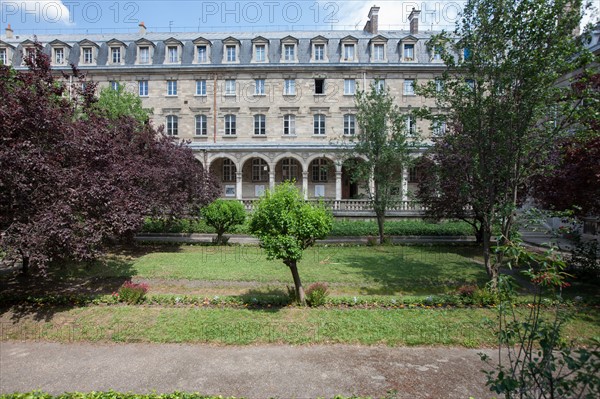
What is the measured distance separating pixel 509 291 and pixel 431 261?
37.7 ft

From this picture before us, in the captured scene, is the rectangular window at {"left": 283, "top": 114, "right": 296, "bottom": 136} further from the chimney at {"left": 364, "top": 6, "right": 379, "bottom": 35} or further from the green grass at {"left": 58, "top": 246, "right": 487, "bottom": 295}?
the green grass at {"left": 58, "top": 246, "right": 487, "bottom": 295}

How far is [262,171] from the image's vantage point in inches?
1298

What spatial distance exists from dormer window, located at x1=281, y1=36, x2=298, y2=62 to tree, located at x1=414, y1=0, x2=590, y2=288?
23499 millimetres

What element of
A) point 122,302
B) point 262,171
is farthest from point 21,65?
point 122,302

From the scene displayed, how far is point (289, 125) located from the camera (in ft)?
102

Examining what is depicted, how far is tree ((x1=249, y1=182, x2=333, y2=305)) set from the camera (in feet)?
26.0

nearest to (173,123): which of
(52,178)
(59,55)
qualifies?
(59,55)

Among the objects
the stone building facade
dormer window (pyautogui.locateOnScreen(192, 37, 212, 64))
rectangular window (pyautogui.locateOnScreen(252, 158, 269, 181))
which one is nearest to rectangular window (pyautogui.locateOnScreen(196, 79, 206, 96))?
the stone building facade

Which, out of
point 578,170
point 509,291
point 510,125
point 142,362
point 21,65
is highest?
point 21,65

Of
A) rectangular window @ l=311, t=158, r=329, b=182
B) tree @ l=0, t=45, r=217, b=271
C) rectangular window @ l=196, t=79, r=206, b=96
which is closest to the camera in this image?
tree @ l=0, t=45, r=217, b=271

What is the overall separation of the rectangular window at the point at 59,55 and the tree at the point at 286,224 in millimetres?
34319

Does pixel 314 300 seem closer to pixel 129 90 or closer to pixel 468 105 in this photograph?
pixel 468 105

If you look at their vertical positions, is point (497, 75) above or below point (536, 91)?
above

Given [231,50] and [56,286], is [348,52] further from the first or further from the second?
[56,286]
